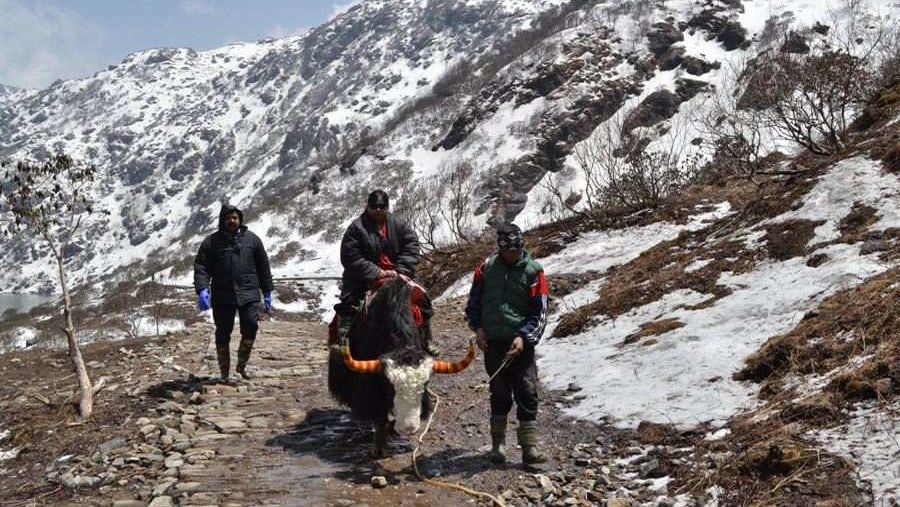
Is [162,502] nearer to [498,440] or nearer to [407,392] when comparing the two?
[407,392]

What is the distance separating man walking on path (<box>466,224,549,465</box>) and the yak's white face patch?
0.60 metres

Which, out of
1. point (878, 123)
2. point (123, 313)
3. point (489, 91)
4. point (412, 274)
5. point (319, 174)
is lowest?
point (123, 313)

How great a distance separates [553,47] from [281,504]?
8837 centimetres

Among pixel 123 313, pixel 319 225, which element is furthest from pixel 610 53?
pixel 123 313

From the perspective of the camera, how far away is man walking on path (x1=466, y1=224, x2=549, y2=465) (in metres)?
5.20

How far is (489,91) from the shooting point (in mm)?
89625

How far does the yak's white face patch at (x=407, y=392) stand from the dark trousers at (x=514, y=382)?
57 centimetres

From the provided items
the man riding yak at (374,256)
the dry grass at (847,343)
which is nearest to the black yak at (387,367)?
the man riding yak at (374,256)

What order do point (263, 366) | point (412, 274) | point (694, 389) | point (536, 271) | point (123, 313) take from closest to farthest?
point (536, 271) < point (694, 389) < point (412, 274) < point (263, 366) < point (123, 313)

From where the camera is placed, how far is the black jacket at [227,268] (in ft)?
25.7

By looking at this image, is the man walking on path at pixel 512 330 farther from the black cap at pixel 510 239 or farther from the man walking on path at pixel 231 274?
the man walking on path at pixel 231 274

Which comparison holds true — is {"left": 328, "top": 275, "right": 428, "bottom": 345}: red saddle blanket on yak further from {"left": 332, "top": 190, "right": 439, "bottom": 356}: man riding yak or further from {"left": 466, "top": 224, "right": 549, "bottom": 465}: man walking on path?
{"left": 466, "top": 224, "right": 549, "bottom": 465}: man walking on path

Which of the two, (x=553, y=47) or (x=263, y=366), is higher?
(x=553, y=47)

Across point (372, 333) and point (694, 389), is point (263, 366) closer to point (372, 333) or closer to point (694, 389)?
point (372, 333)
